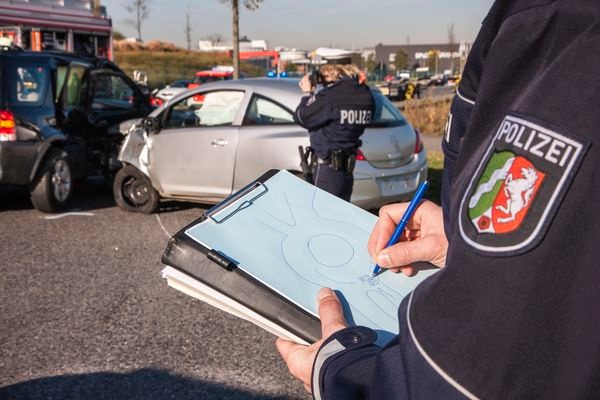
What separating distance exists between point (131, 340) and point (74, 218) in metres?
3.37

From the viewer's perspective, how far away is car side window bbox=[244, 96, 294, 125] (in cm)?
635

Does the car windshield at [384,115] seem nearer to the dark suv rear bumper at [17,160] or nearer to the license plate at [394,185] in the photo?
the license plate at [394,185]

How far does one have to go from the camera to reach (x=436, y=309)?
749 millimetres

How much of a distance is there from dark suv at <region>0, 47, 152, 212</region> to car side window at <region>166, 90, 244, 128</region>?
1223 mm

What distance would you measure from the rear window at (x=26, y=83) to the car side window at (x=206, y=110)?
1.35 meters

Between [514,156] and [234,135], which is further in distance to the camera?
[234,135]

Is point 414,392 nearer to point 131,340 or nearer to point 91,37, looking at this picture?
point 131,340

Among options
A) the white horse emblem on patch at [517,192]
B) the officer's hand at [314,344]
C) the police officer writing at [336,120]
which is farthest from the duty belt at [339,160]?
the white horse emblem on patch at [517,192]

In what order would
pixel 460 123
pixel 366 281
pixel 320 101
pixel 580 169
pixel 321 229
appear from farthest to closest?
1. pixel 320 101
2. pixel 321 229
3. pixel 366 281
4. pixel 460 123
5. pixel 580 169

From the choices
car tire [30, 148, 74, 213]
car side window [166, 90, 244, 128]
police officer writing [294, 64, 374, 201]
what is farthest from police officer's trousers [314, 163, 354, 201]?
car tire [30, 148, 74, 213]

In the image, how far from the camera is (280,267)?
1.28 m

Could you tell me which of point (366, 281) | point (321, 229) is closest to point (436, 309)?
point (366, 281)

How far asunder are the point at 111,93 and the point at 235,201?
26.5ft

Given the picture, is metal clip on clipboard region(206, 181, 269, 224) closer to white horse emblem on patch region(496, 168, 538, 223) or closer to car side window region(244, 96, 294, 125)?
white horse emblem on patch region(496, 168, 538, 223)
